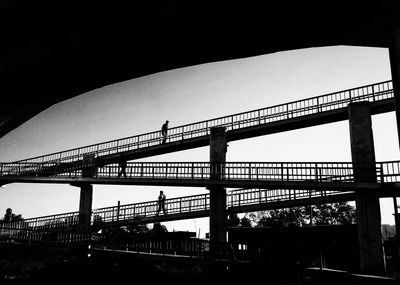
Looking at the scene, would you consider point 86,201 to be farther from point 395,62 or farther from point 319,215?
point 319,215

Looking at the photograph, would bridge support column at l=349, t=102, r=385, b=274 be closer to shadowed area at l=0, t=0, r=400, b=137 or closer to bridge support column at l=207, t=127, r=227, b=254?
bridge support column at l=207, t=127, r=227, b=254

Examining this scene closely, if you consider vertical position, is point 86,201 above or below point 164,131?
below

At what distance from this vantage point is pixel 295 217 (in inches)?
2354

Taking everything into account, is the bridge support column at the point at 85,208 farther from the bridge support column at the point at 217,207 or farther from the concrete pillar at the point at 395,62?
the concrete pillar at the point at 395,62

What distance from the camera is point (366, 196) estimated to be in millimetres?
15055

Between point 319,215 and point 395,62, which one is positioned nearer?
point 395,62

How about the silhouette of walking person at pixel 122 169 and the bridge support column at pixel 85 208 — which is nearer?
the silhouette of walking person at pixel 122 169

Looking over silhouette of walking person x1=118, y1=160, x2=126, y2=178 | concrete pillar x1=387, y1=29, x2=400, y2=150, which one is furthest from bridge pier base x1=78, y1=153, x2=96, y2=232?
concrete pillar x1=387, y1=29, x2=400, y2=150

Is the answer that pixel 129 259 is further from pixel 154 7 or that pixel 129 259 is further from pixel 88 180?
pixel 154 7

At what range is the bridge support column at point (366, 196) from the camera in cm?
1438

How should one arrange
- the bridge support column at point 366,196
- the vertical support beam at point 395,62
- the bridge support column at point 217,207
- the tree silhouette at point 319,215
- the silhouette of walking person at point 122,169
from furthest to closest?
the tree silhouette at point 319,215 < the silhouette of walking person at point 122,169 < the bridge support column at point 217,207 < the bridge support column at point 366,196 < the vertical support beam at point 395,62

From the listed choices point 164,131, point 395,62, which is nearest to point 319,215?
point 164,131

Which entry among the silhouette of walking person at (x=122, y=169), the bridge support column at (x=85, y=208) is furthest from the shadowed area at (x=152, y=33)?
the bridge support column at (x=85, y=208)

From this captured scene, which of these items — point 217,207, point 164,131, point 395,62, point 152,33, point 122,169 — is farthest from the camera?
point 164,131
